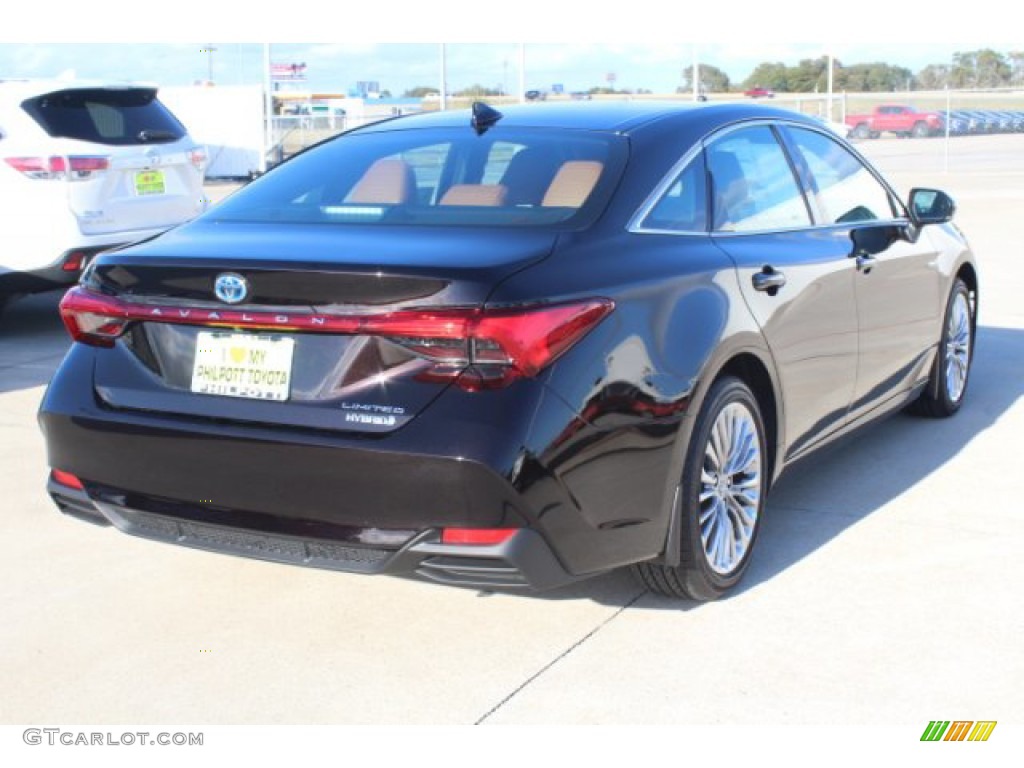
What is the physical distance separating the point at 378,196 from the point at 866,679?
6.95 feet

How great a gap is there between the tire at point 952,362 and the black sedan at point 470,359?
1783 millimetres

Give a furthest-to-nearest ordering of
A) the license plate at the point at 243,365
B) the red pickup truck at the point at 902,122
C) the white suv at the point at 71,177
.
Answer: the red pickup truck at the point at 902,122, the white suv at the point at 71,177, the license plate at the point at 243,365

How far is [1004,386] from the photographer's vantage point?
7410 mm

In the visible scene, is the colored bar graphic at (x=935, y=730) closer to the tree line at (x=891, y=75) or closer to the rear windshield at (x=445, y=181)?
the rear windshield at (x=445, y=181)

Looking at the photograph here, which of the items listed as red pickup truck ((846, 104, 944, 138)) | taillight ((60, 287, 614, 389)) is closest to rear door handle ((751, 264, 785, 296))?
taillight ((60, 287, 614, 389))

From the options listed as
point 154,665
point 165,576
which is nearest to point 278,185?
point 165,576

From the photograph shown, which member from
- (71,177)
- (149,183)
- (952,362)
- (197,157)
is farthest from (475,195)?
(197,157)

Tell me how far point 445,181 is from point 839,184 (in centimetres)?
186

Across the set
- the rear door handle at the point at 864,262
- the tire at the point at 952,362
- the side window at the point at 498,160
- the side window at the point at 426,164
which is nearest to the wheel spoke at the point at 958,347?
the tire at the point at 952,362

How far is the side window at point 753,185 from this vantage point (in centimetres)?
450

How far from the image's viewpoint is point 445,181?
4410 mm

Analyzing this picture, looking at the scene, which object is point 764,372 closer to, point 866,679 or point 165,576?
point 866,679

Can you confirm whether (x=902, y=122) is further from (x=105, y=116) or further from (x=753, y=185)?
(x=753, y=185)

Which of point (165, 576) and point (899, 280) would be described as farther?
point (899, 280)
